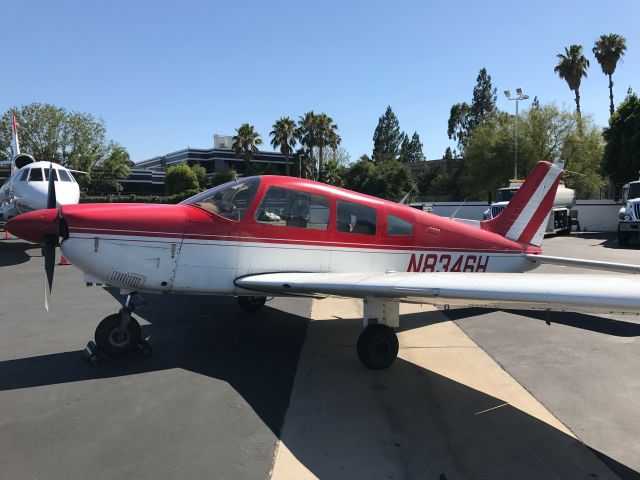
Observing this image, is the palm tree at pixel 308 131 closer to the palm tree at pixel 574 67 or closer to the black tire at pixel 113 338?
the palm tree at pixel 574 67

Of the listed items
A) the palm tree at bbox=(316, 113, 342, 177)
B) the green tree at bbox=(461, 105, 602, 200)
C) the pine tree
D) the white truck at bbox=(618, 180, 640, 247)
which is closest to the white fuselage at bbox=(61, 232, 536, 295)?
the white truck at bbox=(618, 180, 640, 247)

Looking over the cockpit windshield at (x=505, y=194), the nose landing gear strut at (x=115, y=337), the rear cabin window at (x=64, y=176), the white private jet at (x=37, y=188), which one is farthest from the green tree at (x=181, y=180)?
the nose landing gear strut at (x=115, y=337)

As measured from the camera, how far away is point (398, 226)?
641cm

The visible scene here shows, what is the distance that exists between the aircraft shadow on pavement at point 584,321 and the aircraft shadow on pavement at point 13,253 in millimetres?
13551

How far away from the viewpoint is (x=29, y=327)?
6863mm

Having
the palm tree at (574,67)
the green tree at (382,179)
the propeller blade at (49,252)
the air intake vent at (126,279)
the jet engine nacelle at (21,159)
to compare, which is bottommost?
the air intake vent at (126,279)

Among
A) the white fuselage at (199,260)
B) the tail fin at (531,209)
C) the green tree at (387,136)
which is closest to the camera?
the white fuselage at (199,260)

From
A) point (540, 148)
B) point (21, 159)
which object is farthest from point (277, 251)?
point (540, 148)

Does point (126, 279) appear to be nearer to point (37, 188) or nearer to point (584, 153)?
point (37, 188)

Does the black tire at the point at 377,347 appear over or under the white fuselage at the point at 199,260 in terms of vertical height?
under

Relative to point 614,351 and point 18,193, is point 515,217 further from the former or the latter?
point 18,193

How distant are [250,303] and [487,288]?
4.95 metres

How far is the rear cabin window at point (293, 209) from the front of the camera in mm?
5742

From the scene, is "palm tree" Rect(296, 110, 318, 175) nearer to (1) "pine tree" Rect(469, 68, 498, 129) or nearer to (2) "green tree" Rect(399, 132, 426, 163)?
(1) "pine tree" Rect(469, 68, 498, 129)
